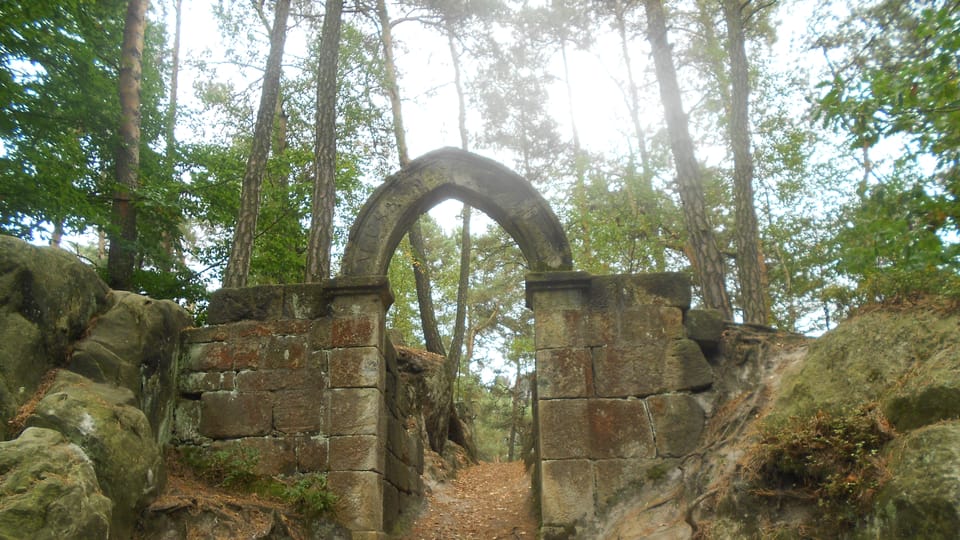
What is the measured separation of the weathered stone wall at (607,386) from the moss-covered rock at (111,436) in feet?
10.6

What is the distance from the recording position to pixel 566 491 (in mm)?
5793

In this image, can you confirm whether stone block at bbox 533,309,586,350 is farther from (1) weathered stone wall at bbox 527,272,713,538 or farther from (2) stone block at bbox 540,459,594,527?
(2) stone block at bbox 540,459,594,527

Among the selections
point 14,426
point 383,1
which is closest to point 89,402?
point 14,426

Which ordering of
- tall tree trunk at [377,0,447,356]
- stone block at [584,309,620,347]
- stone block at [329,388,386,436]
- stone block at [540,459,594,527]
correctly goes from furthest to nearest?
1. tall tree trunk at [377,0,447,356]
2. stone block at [584,309,620,347]
3. stone block at [329,388,386,436]
4. stone block at [540,459,594,527]

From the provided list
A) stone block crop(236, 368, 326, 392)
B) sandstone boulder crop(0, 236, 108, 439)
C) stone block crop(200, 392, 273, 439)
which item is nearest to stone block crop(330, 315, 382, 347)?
stone block crop(236, 368, 326, 392)

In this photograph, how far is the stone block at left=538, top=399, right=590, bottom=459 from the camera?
19.4 ft

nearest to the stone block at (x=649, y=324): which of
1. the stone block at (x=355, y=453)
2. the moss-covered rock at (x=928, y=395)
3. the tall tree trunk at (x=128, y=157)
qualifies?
the moss-covered rock at (x=928, y=395)

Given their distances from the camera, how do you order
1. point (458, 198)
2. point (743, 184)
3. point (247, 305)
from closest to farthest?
point (247, 305) → point (458, 198) → point (743, 184)

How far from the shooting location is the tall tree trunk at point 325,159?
28.6 ft

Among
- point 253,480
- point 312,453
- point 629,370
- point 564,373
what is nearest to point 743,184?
point 629,370

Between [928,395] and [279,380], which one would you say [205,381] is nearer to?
[279,380]

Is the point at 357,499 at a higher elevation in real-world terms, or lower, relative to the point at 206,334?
lower

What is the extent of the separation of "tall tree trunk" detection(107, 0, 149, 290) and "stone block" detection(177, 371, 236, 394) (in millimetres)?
4102

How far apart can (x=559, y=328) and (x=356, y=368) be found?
201cm
